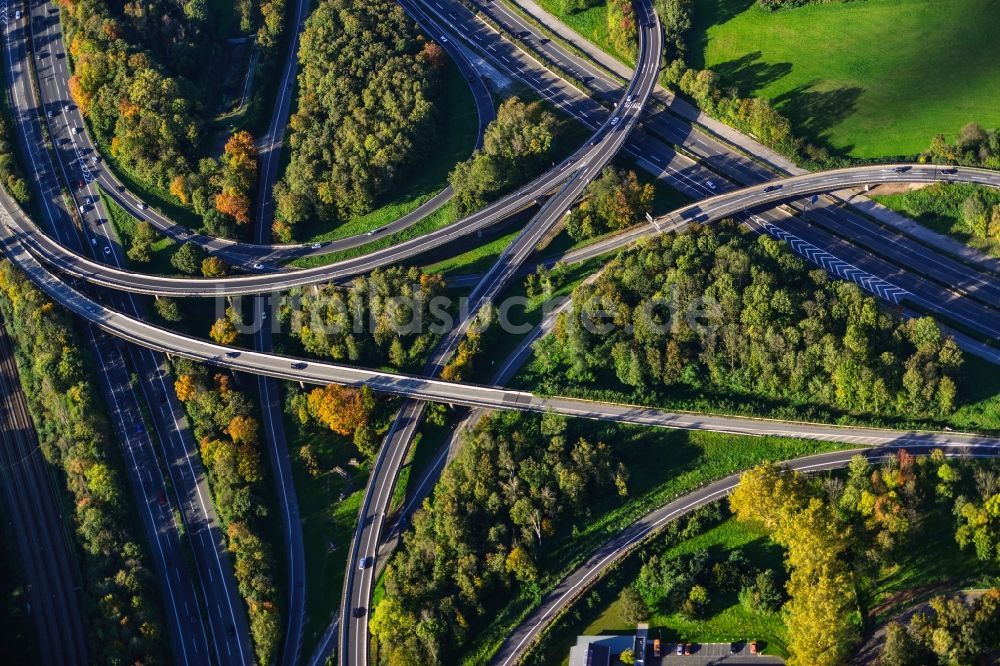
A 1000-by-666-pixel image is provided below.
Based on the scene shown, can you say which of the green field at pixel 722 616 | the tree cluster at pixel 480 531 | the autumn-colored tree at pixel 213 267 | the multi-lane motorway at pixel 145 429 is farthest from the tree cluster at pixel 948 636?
the autumn-colored tree at pixel 213 267

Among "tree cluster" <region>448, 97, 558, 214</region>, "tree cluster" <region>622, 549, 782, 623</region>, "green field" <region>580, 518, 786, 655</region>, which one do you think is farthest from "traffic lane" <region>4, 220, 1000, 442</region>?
"tree cluster" <region>448, 97, 558, 214</region>

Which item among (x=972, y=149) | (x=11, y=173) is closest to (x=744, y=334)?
(x=972, y=149)

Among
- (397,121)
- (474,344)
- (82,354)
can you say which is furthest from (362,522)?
(397,121)

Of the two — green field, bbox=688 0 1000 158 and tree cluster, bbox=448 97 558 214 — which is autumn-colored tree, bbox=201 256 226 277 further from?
green field, bbox=688 0 1000 158

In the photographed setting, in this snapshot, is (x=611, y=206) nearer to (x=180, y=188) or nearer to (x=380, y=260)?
(x=380, y=260)

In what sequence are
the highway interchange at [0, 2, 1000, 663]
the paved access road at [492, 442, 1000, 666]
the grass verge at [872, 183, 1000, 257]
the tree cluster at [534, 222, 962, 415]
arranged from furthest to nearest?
the grass verge at [872, 183, 1000, 257] → the highway interchange at [0, 2, 1000, 663] → the tree cluster at [534, 222, 962, 415] → the paved access road at [492, 442, 1000, 666]

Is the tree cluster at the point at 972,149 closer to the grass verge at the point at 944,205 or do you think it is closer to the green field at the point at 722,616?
the grass verge at the point at 944,205

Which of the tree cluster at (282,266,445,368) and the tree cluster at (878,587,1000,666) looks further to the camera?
the tree cluster at (282,266,445,368)

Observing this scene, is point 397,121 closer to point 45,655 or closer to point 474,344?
point 474,344
